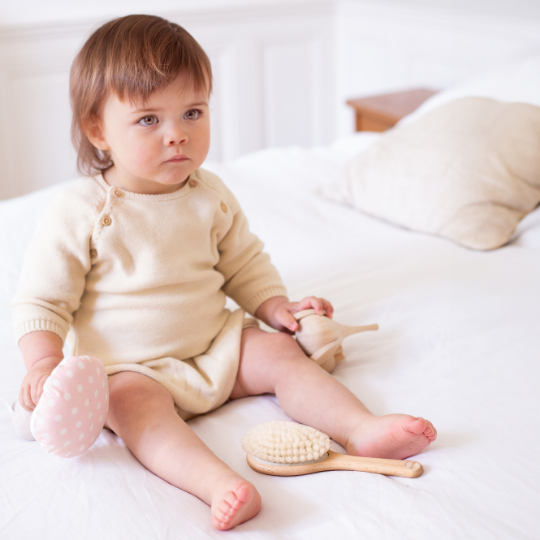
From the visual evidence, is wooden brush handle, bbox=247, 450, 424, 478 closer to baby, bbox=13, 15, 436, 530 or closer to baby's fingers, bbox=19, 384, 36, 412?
baby, bbox=13, 15, 436, 530

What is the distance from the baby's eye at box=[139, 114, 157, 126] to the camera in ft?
2.82

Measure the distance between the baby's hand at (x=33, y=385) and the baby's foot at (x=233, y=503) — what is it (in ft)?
0.86

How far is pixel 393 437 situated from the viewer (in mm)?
746

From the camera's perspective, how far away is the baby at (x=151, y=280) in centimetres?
82

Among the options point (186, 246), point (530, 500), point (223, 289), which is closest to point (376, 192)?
point (223, 289)

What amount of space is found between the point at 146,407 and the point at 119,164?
1.21 ft

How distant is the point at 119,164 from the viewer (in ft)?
3.07

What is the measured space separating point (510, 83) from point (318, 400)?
1.16 metres

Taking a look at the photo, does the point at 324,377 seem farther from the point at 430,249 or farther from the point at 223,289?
the point at 430,249

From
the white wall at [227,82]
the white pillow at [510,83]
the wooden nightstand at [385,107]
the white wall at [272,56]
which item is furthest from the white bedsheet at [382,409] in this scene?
the white wall at [227,82]

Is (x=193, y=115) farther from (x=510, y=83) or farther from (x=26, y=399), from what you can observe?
(x=510, y=83)

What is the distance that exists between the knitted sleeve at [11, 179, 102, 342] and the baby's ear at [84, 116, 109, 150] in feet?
0.30

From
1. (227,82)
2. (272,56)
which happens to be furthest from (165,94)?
(272,56)

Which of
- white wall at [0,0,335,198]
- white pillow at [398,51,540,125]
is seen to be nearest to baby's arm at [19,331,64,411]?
white pillow at [398,51,540,125]
